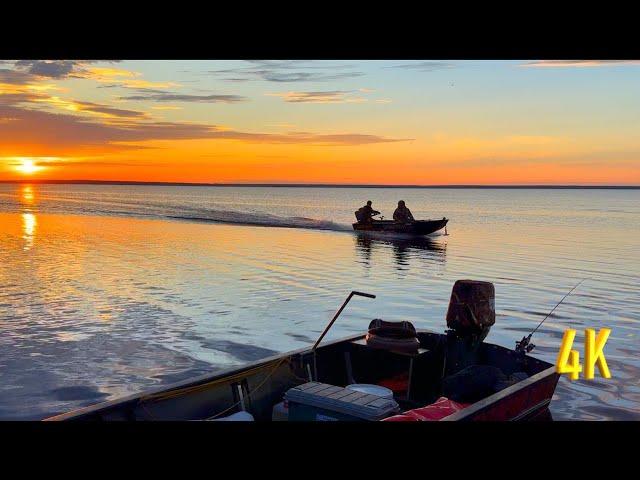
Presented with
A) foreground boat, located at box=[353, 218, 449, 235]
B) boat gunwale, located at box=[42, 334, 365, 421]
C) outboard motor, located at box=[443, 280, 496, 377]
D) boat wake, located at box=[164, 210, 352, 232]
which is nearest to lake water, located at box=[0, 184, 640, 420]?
foreground boat, located at box=[353, 218, 449, 235]

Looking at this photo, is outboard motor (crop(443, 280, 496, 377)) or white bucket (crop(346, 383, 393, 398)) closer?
white bucket (crop(346, 383, 393, 398))

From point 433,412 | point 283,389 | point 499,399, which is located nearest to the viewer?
point 433,412

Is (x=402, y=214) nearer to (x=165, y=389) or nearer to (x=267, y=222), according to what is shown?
(x=267, y=222)

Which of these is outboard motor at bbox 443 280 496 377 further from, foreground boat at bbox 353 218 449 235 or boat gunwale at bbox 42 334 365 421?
foreground boat at bbox 353 218 449 235

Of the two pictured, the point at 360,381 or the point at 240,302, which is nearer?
the point at 360,381

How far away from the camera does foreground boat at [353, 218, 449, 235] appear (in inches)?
1423

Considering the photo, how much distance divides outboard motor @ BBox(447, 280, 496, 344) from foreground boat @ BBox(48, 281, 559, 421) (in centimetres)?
2

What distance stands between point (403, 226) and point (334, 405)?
100 ft

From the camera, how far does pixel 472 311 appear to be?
8625 millimetres

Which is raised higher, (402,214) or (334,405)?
(402,214)

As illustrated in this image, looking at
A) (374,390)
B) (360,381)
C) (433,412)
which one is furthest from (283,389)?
(433,412)

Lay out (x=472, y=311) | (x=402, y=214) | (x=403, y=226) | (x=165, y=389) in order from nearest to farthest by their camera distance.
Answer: (x=165, y=389)
(x=472, y=311)
(x=402, y=214)
(x=403, y=226)
